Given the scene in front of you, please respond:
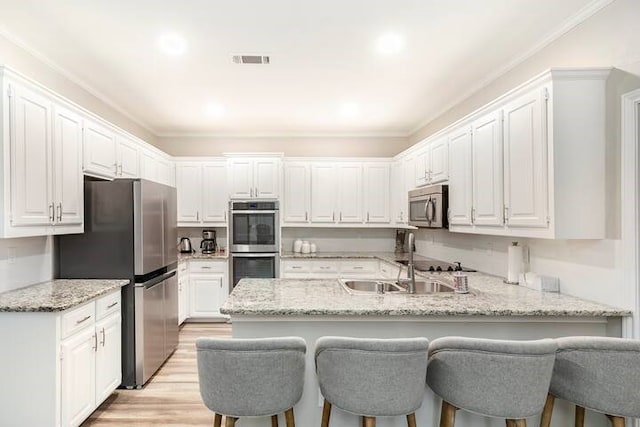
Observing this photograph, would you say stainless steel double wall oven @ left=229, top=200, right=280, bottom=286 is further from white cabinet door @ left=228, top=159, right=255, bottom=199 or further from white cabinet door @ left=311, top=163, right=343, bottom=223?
white cabinet door @ left=311, top=163, right=343, bottom=223

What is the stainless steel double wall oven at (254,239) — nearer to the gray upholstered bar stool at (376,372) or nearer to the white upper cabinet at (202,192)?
the white upper cabinet at (202,192)

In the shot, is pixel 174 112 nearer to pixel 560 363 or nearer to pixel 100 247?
pixel 100 247

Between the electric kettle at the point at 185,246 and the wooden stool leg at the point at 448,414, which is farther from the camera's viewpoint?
the electric kettle at the point at 185,246

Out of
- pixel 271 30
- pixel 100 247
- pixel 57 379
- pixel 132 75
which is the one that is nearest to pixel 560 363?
pixel 271 30

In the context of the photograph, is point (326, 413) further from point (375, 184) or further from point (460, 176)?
point (375, 184)

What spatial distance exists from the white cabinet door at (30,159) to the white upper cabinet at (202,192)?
2.69m

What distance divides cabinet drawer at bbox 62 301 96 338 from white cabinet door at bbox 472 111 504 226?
115 inches

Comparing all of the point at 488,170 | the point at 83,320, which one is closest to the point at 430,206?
the point at 488,170

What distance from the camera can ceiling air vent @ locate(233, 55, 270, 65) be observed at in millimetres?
2953

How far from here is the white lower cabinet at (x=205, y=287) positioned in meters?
4.98

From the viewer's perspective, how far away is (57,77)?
10.5 feet

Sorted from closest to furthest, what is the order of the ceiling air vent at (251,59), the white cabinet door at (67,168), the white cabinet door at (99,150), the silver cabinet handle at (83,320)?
the silver cabinet handle at (83,320)
the white cabinet door at (67,168)
the ceiling air vent at (251,59)
the white cabinet door at (99,150)

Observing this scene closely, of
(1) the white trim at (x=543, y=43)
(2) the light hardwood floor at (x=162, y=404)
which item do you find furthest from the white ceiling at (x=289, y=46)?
(2) the light hardwood floor at (x=162, y=404)

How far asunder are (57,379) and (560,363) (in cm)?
274
